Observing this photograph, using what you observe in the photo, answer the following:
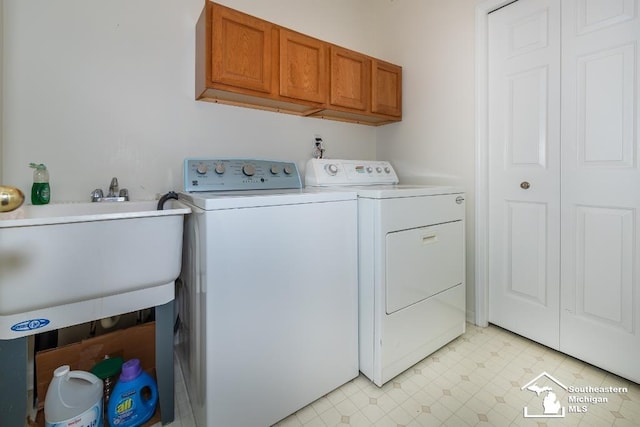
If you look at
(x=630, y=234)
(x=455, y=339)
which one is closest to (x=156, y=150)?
(x=455, y=339)

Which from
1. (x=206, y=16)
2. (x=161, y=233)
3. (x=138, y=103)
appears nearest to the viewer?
(x=161, y=233)

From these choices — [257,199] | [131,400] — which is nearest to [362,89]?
[257,199]

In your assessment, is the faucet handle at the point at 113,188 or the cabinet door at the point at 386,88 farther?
the cabinet door at the point at 386,88

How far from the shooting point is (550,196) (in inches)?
61.9

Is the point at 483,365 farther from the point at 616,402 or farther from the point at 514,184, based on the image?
the point at 514,184

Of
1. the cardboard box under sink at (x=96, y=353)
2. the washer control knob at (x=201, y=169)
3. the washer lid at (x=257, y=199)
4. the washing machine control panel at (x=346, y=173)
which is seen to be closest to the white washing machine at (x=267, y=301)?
the washer lid at (x=257, y=199)

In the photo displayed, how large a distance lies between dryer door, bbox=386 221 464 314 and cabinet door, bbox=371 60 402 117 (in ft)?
3.43

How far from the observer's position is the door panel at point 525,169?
1561 millimetres

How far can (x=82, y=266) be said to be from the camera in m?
0.85

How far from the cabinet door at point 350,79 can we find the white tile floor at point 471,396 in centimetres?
167

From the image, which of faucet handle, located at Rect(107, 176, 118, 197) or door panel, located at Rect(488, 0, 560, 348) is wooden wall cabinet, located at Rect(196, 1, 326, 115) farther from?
door panel, located at Rect(488, 0, 560, 348)

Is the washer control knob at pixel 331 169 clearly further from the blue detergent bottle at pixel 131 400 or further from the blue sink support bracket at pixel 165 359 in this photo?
the blue detergent bottle at pixel 131 400

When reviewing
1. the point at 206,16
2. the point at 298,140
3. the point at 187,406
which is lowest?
the point at 187,406

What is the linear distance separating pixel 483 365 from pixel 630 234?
0.93 metres
